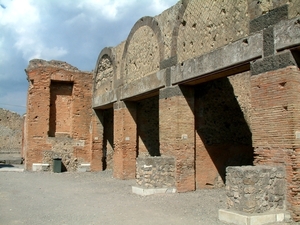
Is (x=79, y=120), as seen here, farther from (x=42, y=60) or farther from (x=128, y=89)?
(x=128, y=89)

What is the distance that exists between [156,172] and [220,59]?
3.43 metres

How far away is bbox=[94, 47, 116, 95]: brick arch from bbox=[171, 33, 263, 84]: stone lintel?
5646mm

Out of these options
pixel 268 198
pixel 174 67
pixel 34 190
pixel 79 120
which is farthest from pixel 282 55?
pixel 79 120

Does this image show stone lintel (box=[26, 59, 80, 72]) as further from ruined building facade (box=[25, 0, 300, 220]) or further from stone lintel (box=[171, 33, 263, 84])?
stone lintel (box=[171, 33, 263, 84])

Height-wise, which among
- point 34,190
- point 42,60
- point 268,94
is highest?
point 42,60

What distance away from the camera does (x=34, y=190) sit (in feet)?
35.3

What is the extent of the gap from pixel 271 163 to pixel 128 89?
7.30m

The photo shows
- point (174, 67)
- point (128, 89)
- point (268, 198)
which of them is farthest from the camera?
point (128, 89)

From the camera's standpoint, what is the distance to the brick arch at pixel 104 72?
50.3 ft

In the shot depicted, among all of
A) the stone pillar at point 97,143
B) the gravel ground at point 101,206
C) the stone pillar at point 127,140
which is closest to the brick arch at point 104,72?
the stone pillar at point 97,143

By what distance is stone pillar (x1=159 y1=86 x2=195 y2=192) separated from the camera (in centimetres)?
975

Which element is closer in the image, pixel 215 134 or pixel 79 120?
pixel 215 134

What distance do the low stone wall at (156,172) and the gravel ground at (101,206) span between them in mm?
422

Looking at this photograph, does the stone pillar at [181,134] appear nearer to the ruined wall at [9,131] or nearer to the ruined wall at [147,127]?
the ruined wall at [147,127]
